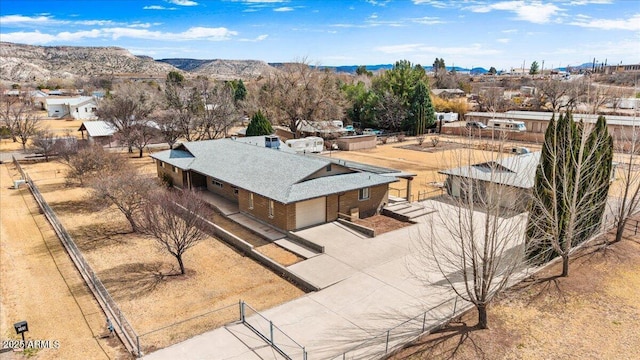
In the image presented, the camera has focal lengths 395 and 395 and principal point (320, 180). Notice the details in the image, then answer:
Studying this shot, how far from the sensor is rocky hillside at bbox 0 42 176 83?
16175cm

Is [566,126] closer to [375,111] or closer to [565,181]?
[565,181]

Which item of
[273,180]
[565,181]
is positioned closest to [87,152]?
[273,180]

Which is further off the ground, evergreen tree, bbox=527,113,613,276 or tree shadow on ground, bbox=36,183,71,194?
evergreen tree, bbox=527,113,613,276

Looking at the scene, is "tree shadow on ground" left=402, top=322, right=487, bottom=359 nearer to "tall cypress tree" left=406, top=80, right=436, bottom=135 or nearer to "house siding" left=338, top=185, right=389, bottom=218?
"house siding" left=338, top=185, right=389, bottom=218

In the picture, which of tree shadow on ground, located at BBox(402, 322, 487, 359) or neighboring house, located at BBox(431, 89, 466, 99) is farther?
neighboring house, located at BBox(431, 89, 466, 99)

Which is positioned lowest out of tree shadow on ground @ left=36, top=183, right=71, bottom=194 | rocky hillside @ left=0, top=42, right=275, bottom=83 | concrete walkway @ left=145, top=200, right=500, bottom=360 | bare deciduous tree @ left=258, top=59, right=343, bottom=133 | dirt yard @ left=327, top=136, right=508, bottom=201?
concrete walkway @ left=145, top=200, right=500, bottom=360

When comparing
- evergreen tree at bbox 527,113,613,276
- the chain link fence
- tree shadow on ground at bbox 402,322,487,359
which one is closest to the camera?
tree shadow on ground at bbox 402,322,487,359

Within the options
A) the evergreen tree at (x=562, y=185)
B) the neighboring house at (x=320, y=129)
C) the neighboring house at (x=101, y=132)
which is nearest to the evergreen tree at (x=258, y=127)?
the neighboring house at (x=320, y=129)

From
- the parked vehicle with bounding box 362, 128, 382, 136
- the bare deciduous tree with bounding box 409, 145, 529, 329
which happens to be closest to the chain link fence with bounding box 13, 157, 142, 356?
the bare deciduous tree with bounding box 409, 145, 529, 329

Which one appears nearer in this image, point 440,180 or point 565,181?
point 565,181

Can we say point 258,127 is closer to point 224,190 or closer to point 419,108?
point 224,190

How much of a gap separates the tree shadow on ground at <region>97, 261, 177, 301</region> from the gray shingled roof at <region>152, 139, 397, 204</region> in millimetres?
6544

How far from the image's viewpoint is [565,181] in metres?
15.5

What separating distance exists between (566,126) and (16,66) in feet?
672
